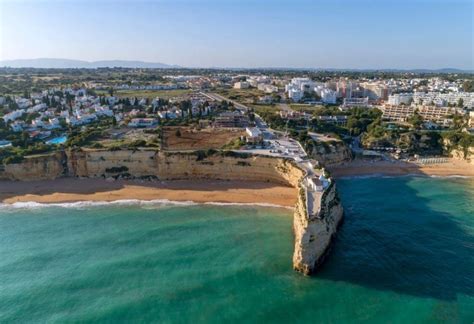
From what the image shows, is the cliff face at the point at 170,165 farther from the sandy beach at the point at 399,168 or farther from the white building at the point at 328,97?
the white building at the point at 328,97

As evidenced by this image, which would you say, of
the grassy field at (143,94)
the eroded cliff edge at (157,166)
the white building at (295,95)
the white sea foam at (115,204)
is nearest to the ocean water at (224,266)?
the white sea foam at (115,204)

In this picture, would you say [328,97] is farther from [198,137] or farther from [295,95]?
[198,137]

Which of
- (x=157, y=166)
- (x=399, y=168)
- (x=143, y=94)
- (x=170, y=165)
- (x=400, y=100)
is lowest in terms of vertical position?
(x=399, y=168)

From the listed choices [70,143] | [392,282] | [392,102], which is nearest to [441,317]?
[392,282]

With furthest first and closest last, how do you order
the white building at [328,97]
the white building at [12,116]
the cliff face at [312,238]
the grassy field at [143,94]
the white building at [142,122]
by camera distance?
the grassy field at [143,94] < the white building at [328,97] < the white building at [142,122] < the white building at [12,116] < the cliff face at [312,238]

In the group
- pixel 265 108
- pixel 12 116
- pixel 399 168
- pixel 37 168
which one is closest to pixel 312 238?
pixel 399 168

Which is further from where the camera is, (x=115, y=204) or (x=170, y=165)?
(x=170, y=165)

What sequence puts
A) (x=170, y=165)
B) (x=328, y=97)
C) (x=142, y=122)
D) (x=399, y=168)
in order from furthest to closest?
1. (x=328, y=97)
2. (x=142, y=122)
3. (x=399, y=168)
4. (x=170, y=165)
